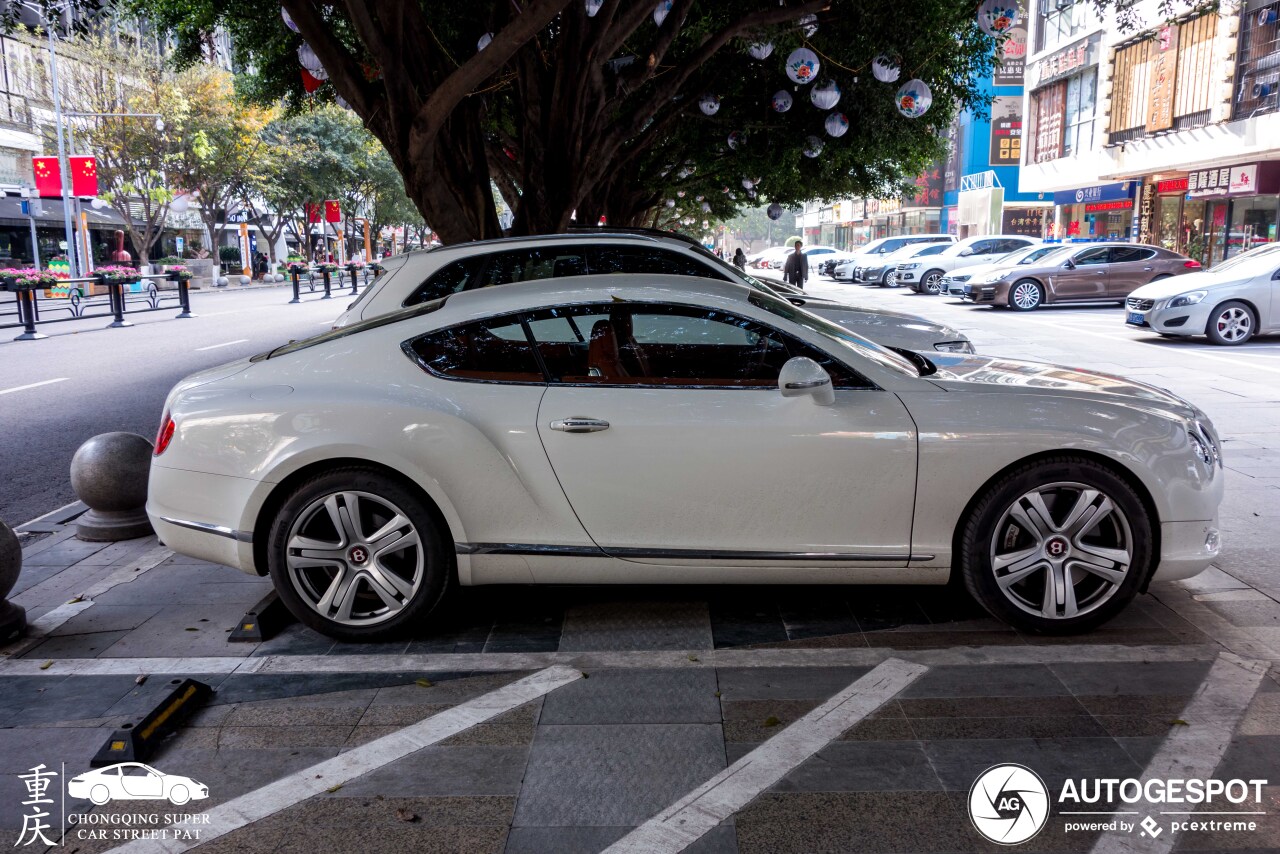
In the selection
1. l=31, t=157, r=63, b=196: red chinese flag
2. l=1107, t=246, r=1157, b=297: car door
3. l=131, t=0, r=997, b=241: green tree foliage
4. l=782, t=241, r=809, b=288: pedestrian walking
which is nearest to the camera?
l=131, t=0, r=997, b=241: green tree foliage

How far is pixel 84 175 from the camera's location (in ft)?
114

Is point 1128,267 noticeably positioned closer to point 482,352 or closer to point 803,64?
point 803,64

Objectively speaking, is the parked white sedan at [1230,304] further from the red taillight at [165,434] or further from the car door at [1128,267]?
the red taillight at [165,434]

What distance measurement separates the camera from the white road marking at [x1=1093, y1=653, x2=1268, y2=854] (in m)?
2.85

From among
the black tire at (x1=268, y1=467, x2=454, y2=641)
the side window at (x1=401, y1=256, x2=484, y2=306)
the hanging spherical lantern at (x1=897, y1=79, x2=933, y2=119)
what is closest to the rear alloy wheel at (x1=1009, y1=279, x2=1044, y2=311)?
the hanging spherical lantern at (x1=897, y1=79, x2=933, y2=119)

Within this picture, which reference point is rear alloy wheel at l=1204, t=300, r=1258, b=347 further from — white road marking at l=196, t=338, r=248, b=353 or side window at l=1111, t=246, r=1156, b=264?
white road marking at l=196, t=338, r=248, b=353

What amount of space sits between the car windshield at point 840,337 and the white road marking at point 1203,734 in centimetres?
164

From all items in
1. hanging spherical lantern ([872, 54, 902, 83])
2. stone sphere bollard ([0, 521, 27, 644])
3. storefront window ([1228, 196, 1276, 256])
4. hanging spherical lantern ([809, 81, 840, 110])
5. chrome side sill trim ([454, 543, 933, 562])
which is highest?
hanging spherical lantern ([872, 54, 902, 83])

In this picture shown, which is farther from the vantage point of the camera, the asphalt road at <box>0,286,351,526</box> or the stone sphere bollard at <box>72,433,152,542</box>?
the asphalt road at <box>0,286,351,526</box>

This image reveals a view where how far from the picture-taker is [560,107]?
1177 cm

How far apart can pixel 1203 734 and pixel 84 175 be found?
3912 cm

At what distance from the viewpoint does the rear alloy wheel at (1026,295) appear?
22.9 metres

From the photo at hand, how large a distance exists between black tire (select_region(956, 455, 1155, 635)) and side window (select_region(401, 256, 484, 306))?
13.1ft
